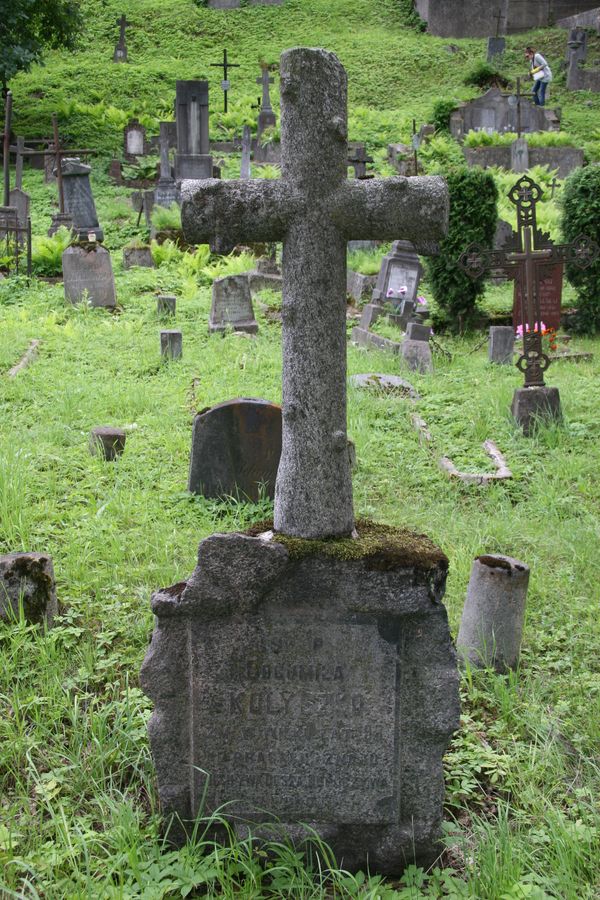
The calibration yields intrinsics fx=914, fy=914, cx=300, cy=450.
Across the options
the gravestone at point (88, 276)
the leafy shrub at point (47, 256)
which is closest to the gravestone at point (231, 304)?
the gravestone at point (88, 276)

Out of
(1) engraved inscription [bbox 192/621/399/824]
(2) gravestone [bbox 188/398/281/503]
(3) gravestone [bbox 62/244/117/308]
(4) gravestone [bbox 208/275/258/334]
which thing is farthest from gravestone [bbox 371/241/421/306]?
(1) engraved inscription [bbox 192/621/399/824]

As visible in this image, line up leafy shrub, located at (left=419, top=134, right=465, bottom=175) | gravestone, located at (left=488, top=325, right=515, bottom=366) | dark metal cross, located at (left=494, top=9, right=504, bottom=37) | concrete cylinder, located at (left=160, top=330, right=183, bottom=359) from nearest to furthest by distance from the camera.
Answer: concrete cylinder, located at (left=160, top=330, right=183, bottom=359) → gravestone, located at (left=488, top=325, right=515, bottom=366) → leafy shrub, located at (left=419, top=134, right=465, bottom=175) → dark metal cross, located at (left=494, top=9, right=504, bottom=37)

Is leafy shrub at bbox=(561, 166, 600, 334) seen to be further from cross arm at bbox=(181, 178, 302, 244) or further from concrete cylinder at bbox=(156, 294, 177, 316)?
cross arm at bbox=(181, 178, 302, 244)

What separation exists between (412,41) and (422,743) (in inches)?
1498

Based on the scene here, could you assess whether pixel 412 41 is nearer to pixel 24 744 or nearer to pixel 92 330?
pixel 92 330

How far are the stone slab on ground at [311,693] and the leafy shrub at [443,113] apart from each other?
82.7 feet

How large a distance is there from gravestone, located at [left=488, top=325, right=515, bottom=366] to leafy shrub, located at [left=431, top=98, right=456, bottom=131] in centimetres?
1793

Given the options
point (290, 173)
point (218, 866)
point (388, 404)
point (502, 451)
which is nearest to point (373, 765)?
point (218, 866)

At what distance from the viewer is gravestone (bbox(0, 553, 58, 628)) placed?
4004mm

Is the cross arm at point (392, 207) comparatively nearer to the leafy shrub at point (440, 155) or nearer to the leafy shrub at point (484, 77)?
the leafy shrub at point (440, 155)

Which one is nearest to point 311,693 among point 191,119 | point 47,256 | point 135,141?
point 47,256

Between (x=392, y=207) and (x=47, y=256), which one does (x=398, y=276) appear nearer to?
(x=47, y=256)

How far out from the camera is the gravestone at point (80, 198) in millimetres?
14898

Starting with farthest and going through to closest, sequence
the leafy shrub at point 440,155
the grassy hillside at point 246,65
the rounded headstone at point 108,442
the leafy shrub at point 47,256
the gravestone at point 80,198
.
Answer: the grassy hillside at point 246,65 < the leafy shrub at point 440,155 < the gravestone at point 80,198 < the leafy shrub at point 47,256 < the rounded headstone at point 108,442
